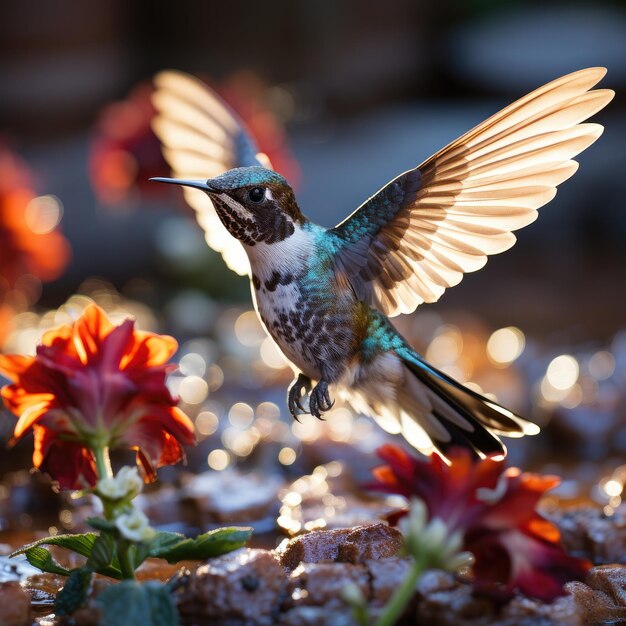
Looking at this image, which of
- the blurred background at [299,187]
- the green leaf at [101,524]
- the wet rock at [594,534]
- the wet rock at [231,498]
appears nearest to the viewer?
the green leaf at [101,524]

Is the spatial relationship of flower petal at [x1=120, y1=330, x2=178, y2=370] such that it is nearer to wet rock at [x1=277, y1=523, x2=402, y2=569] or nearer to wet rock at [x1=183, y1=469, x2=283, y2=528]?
wet rock at [x1=277, y1=523, x2=402, y2=569]

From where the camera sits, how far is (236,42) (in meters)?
4.95

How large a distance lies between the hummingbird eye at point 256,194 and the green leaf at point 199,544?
37 cm

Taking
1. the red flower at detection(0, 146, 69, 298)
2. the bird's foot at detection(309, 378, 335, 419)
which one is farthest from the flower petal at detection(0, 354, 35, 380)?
the red flower at detection(0, 146, 69, 298)

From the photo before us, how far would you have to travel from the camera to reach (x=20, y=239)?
2342 millimetres

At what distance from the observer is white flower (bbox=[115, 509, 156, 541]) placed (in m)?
1.02

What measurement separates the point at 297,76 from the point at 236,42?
359mm

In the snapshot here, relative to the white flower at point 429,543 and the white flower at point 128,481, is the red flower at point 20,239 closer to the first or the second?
the white flower at point 128,481

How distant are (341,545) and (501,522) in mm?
292

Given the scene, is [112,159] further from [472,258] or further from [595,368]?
[472,258]

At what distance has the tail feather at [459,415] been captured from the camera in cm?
119

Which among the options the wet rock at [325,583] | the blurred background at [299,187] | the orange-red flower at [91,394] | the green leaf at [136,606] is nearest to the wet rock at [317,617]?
the wet rock at [325,583]

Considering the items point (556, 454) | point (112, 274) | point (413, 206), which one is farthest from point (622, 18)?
point (413, 206)

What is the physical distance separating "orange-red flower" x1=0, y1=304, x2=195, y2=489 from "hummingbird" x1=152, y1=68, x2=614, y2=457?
0.60ft
